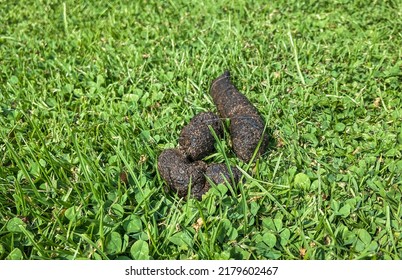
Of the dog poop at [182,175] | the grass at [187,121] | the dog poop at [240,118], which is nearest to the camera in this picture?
the grass at [187,121]

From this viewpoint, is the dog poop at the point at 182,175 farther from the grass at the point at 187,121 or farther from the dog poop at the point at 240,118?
the dog poop at the point at 240,118

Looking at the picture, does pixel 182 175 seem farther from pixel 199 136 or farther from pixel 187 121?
pixel 187 121

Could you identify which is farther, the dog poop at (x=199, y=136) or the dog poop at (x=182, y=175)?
the dog poop at (x=199, y=136)

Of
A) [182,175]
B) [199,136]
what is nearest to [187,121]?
[199,136]

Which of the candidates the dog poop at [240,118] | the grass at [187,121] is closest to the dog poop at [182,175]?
the grass at [187,121]

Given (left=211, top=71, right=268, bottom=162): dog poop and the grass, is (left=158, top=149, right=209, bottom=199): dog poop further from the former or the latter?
(left=211, top=71, right=268, bottom=162): dog poop

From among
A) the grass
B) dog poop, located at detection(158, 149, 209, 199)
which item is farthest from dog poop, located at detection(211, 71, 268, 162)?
dog poop, located at detection(158, 149, 209, 199)
